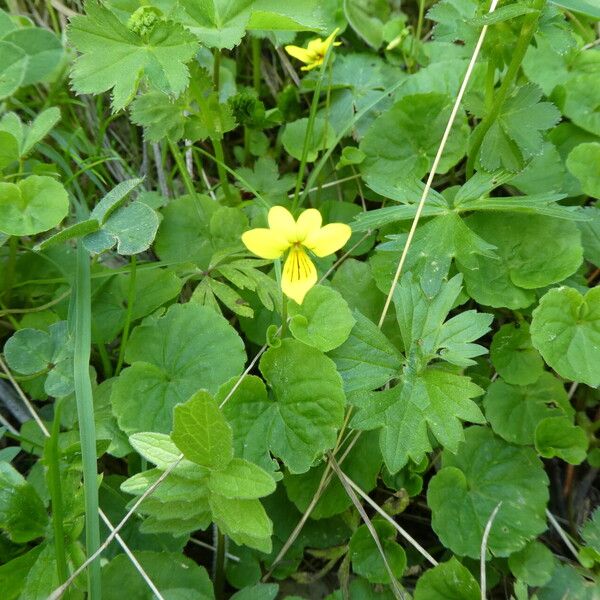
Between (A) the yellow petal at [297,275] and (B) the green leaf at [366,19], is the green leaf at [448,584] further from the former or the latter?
(B) the green leaf at [366,19]

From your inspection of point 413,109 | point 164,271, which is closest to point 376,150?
point 413,109

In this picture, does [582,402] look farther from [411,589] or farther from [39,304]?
[39,304]

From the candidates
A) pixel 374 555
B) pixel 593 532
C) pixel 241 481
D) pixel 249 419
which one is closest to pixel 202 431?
pixel 241 481

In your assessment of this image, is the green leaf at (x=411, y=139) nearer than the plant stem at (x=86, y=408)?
No

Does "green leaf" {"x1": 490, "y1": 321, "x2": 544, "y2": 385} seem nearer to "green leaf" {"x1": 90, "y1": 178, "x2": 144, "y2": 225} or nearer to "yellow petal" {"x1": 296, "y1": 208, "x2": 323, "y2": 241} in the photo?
"yellow petal" {"x1": 296, "y1": 208, "x2": 323, "y2": 241}

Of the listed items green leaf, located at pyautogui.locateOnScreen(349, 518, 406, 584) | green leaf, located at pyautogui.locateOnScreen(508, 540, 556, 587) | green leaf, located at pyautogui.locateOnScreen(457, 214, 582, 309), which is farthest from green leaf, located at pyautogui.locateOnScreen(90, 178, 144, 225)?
green leaf, located at pyautogui.locateOnScreen(508, 540, 556, 587)

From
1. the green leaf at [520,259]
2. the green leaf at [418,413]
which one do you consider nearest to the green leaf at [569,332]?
the green leaf at [520,259]
